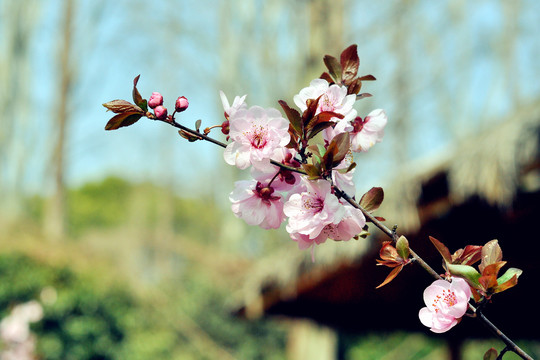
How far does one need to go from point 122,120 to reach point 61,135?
11549 millimetres

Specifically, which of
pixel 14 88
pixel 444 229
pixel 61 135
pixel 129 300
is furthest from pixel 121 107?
pixel 14 88

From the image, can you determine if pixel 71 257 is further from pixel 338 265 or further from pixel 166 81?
pixel 166 81

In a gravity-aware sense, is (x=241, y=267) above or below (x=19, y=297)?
below

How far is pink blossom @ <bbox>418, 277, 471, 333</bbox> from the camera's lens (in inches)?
28.6

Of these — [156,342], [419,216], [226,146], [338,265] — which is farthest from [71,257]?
[226,146]

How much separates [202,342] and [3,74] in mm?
11354

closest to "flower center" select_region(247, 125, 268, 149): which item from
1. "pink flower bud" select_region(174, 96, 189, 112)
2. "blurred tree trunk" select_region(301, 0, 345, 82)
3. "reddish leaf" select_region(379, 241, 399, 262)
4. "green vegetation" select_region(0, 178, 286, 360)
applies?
"pink flower bud" select_region(174, 96, 189, 112)

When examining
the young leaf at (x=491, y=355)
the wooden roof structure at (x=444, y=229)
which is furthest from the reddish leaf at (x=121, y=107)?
the wooden roof structure at (x=444, y=229)

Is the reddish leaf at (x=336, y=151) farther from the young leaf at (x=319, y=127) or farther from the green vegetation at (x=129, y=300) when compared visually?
the green vegetation at (x=129, y=300)

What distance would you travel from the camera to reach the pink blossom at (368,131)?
88 centimetres

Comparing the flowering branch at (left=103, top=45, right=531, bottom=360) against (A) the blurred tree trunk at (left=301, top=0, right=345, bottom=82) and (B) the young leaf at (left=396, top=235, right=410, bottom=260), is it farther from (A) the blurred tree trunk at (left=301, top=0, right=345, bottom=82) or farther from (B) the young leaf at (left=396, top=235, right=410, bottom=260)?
(A) the blurred tree trunk at (left=301, top=0, right=345, bottom=82)

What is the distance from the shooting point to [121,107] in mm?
779

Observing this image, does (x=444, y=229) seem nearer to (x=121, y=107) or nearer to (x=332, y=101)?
(x=332, y=101)

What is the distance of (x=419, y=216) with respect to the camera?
12.3 ft
